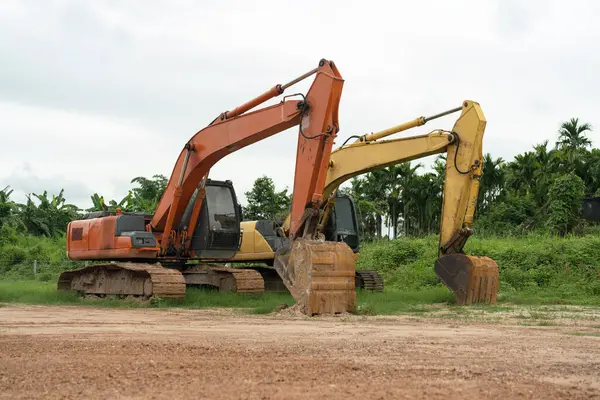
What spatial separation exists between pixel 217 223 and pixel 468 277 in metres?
5.45

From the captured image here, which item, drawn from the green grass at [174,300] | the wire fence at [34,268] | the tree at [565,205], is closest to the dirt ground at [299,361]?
the green grass at [174,300]

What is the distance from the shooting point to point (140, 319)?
40.3 feet

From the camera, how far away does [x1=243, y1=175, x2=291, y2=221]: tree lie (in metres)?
44.3

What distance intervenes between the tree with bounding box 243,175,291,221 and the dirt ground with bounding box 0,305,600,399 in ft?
110

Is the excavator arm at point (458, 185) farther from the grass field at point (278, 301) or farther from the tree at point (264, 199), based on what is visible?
the tree at point (264, 199)

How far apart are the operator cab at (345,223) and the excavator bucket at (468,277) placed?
12.0 ft

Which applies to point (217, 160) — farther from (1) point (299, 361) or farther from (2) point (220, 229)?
(1) point (299, 361)

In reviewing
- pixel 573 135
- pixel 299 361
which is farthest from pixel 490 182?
pixel 299 361

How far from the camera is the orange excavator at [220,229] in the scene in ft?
41.9

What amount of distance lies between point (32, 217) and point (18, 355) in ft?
126

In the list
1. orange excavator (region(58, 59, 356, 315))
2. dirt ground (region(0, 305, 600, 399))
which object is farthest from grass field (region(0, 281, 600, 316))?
dirt ground (region(0, 305, 600, 399))

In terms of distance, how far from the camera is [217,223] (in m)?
17.3

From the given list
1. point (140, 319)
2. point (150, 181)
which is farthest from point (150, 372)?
point (150, 181)

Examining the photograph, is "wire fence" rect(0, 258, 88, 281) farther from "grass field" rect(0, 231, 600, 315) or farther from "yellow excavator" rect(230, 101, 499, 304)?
"yellow excavator" rect(230, 101, 499, 304)
